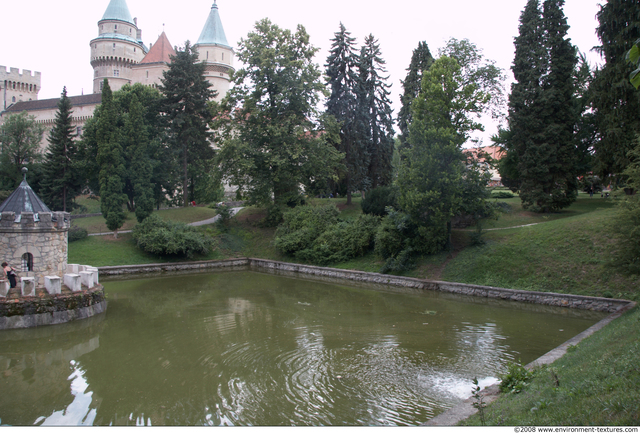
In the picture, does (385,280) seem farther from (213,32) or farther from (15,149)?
(213,32)

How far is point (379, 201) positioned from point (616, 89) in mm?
12885

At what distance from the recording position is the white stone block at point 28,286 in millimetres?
11188

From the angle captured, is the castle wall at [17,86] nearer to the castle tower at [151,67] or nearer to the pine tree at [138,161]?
the castle tower at [151,67]

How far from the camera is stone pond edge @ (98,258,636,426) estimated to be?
598 cm

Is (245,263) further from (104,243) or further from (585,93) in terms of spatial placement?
(585,93)

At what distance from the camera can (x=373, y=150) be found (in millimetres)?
29875

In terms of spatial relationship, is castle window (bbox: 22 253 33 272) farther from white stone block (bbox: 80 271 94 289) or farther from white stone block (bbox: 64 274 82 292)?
white stone block (bbox: 80 271 94 289)

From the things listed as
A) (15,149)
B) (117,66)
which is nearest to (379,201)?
(15,149)

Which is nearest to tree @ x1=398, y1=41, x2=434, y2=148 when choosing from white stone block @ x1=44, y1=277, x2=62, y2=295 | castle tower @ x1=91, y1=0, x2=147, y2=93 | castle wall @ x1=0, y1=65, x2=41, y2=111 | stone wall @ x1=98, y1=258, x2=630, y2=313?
stone wall @ x1=98, y1=258, x2=630, y2=313

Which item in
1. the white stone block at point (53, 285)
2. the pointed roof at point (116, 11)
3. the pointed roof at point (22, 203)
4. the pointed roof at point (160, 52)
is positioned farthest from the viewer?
the pointed roof at point (116, 11)

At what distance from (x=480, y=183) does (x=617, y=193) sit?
6882 mm

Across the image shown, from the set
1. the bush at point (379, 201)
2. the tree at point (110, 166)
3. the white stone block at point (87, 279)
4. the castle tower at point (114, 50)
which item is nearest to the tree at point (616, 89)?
the bush at point (379, 201)

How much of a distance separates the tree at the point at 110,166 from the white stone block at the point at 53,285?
13552 mm

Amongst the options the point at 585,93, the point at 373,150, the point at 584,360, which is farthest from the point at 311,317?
the point at 585,93
